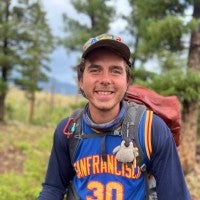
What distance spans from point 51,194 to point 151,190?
0.69 m

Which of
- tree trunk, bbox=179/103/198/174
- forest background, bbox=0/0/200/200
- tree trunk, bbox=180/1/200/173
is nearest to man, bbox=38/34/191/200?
forest background, bbox=0/0/200/200

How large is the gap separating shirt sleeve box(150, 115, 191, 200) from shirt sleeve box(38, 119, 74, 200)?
0.60m

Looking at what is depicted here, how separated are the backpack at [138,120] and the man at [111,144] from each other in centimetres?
3

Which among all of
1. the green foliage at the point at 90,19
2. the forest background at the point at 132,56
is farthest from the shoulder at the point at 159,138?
the green foliage at the point at 90,19

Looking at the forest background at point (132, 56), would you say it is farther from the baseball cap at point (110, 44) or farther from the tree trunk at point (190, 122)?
the baseball cap at point (110, 44)

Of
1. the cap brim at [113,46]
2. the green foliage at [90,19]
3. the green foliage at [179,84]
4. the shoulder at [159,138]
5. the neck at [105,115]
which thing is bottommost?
the shoulder at [159,138]

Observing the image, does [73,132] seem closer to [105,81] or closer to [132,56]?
[105,81]

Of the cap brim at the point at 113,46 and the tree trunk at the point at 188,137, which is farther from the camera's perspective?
the tree trunk at the point at 188,137

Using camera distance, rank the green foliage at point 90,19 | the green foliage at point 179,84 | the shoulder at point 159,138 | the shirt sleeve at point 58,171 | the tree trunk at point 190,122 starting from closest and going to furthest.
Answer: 1. the shoulder at point 159,138
2. the shirt sleeve at point 58,171
3. the green foliage at point 179,84
4. the tree trunk at point 190,122
5. the green foliage at point 90,19

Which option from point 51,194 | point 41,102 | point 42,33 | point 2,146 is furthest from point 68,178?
point 41,102

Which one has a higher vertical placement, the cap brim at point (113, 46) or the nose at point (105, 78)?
the cap brim at point (113, 46)

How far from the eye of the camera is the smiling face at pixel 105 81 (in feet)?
8.52

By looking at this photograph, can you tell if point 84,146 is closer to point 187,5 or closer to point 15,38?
point 187,5

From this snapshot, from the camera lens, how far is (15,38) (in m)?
25.2
